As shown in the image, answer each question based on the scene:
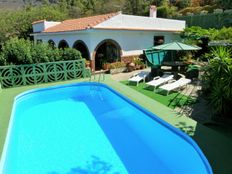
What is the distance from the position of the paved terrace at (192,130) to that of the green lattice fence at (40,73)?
202 centimetres

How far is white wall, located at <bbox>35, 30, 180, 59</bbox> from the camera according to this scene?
20188mm

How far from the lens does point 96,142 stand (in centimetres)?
902

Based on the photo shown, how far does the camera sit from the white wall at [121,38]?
20188 mm

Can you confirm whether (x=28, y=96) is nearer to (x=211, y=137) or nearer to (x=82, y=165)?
(x=82, y=165)

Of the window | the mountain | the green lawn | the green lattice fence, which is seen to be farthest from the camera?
the mountain

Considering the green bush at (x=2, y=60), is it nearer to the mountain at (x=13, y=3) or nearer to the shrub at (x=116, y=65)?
the shrub at (x=116, y=65)

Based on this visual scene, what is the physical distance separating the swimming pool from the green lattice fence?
2987 mm

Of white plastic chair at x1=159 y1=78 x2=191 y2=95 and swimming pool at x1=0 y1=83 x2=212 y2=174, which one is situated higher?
white plastic chair at x1=159 y1=78 x2=191 y2=95

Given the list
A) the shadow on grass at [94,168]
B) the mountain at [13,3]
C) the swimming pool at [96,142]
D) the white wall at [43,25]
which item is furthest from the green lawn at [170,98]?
the mountain at [13,3]

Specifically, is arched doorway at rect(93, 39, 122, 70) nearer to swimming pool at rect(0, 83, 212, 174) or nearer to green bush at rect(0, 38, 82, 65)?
green bush at rect(0, 38, 82, 65)

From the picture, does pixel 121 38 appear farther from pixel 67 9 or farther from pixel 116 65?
pixel 67 9

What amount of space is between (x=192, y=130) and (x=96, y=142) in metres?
3.51

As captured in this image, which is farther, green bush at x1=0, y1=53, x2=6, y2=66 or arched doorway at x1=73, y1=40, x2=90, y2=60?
arched doorway at x1=73, y1=40, x2=90, y2=60

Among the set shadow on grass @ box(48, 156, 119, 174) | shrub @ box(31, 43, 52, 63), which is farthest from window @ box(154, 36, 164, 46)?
shadow on grass @ box(48, 156, 119, 174)
